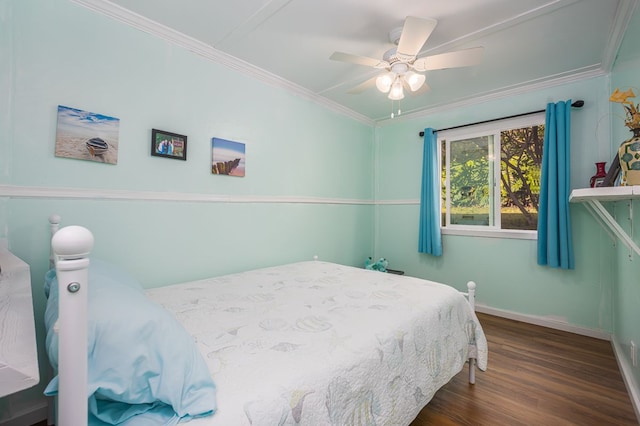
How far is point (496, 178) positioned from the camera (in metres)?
3.23

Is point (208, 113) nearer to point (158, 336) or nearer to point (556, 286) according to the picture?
point (158, 336)

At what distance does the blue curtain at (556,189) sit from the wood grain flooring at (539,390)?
793 millimetres

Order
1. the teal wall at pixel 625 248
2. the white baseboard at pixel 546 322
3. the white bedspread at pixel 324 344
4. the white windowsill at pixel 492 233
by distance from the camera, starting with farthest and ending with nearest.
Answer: the white windowsill at pixel 492 233, the white baseboard at pixel 546 322, the teal wall at pixel 625 248, the white bedspread at pixel 324 344

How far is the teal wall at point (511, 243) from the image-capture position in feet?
8.65

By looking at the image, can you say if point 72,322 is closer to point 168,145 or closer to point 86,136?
point 86,136

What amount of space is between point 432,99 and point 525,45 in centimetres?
110

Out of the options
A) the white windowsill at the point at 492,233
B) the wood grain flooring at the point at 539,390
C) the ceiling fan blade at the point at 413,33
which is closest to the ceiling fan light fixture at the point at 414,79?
the ceiling fan blade at the point at 413,33

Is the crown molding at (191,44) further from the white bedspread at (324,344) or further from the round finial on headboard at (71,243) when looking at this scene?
the round finial on headboard at (71,243)

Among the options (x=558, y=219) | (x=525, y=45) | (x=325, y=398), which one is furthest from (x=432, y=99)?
(x=325, y=398)

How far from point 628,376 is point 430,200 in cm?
213

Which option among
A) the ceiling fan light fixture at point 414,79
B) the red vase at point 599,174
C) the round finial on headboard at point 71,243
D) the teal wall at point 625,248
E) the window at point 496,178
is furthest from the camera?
the window at point 496,178

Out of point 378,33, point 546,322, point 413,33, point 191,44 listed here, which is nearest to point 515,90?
point 378,33

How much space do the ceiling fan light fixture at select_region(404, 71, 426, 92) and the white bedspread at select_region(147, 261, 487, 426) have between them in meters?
1.44

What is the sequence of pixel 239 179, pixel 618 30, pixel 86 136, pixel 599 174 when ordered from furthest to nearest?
pixel 239 179 < pixel 599 174 < pixel 618 30 < pixel 86 136
